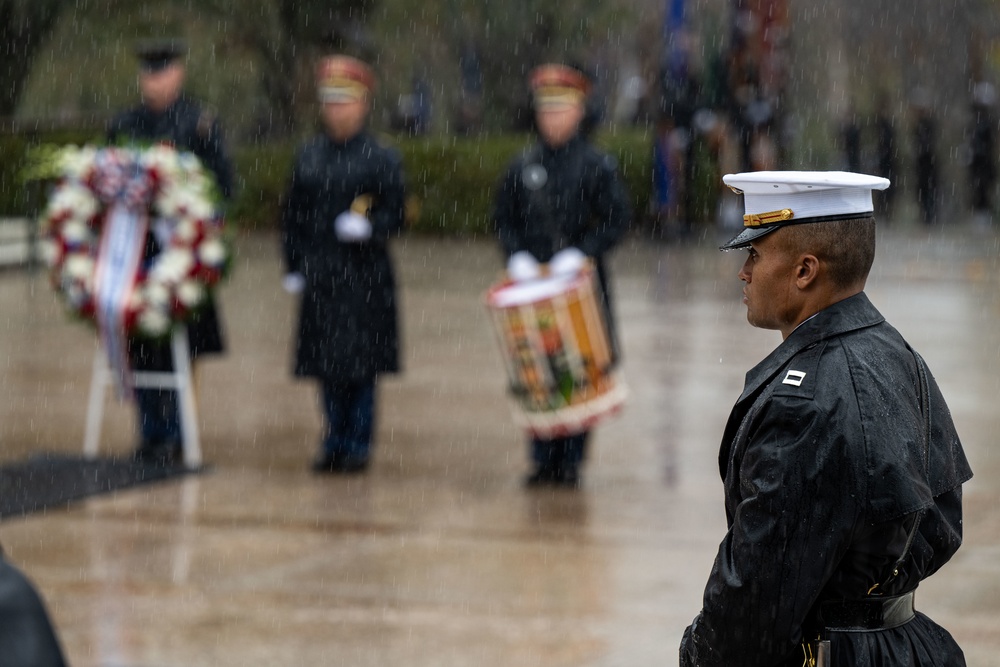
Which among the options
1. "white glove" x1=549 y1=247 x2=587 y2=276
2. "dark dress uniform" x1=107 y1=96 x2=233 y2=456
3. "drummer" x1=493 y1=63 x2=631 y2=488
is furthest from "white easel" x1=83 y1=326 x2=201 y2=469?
"white glove" x1=549 y1=247 x2=587 y2=276

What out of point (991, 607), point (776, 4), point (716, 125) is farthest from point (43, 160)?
point (776, 4)

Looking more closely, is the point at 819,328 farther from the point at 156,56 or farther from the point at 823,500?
the point at 156,56

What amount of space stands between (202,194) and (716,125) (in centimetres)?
1404

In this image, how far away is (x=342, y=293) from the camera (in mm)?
8609

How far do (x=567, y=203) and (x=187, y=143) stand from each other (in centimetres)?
211

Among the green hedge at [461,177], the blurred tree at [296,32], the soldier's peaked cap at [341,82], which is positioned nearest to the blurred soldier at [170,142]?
the soldier's peaked cap at [341,82]

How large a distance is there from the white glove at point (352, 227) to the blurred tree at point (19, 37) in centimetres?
1376

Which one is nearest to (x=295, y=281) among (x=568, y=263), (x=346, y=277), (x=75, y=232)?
(x=346, y=277)

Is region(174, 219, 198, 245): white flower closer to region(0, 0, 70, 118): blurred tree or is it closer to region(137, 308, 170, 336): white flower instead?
region(137, 308, 170, 336): white flower

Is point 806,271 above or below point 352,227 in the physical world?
above

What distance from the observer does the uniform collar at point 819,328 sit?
2.95 metres

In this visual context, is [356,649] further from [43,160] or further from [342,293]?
[43,160]

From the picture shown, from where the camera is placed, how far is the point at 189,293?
854cm

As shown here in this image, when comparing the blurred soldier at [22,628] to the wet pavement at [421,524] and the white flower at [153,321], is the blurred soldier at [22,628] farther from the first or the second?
the white flower at [153,321]
